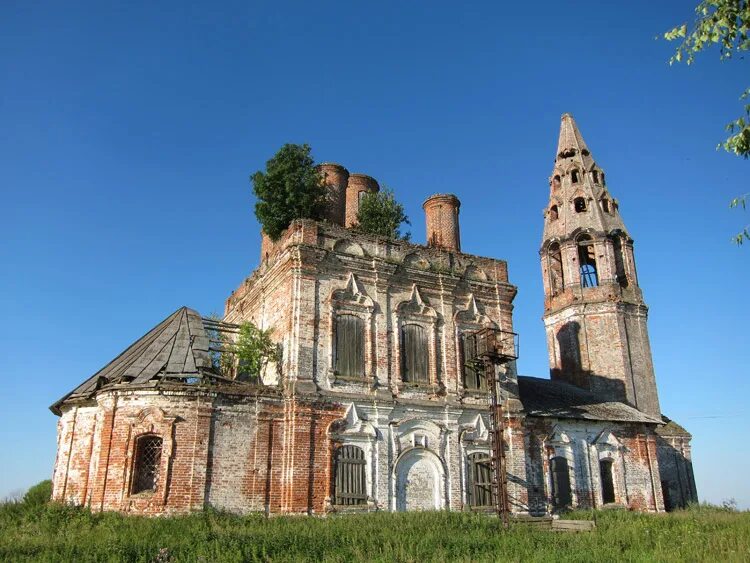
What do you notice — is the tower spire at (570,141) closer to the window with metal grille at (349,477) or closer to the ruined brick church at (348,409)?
the ruined brick church at (348,409)

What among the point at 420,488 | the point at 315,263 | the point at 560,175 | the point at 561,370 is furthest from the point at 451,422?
the point at 560,175

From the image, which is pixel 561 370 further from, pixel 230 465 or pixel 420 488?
pixel 230 465

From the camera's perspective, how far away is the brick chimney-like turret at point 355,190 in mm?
23188

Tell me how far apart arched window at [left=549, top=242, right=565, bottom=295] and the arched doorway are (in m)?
14.2

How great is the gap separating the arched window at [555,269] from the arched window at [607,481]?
31.6 ft

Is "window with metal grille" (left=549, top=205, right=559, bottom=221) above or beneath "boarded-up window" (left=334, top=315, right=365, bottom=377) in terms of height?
above

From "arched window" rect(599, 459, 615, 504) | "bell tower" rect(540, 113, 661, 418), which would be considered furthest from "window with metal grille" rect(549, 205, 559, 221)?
"arched window" rect(599, 459, 615, 504)

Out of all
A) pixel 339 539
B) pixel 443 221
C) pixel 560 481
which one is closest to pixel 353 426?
pixel 339 539

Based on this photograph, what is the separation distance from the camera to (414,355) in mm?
19000

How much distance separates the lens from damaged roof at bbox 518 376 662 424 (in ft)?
70.1

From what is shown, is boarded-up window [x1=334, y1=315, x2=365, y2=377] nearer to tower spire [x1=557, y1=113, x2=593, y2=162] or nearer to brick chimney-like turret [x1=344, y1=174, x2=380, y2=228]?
brick chimney-like turret [x1=344, y1=174, x2=380, y2=228]

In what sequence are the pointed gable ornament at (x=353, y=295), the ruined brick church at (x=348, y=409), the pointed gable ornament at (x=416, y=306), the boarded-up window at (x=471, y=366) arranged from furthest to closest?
the boarded-up window at (x=471, y=366) → the pointed gable ornament at (x=416, y=306) → the pointed gable ornament at (x=353, y=295) → the ruined brick church at (x=348, y=409)

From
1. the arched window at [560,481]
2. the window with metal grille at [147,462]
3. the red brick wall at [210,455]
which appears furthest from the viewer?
the arched window at [560,481]

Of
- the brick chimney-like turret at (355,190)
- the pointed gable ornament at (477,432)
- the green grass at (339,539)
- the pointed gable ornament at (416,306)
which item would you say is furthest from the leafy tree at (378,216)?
the green grass at (339,539)
